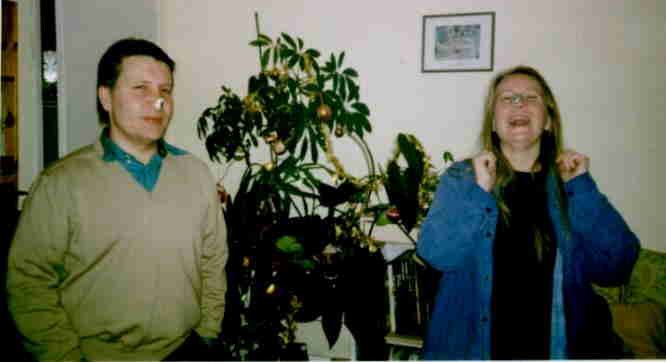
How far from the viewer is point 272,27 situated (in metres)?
2.21

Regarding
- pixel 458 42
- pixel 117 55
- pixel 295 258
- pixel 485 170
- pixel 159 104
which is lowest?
pixel 295 258

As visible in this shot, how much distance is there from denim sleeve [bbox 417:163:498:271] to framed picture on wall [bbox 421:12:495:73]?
3.70 ft

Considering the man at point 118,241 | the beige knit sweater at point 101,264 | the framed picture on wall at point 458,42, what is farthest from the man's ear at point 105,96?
the framed picture on wall at point 458,42

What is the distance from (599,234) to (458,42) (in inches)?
52.4

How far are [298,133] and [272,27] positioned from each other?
0.96 metres

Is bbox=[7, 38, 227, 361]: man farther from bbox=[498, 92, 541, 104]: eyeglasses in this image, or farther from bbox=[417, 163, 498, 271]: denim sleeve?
bbox=[498, 92, 541, 104]: eyeglasses

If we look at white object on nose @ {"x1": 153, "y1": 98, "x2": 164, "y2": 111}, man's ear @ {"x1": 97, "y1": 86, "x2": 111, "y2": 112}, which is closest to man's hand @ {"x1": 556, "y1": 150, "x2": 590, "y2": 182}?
white object on nose @ {"x1": 153, "y1": 98, "x2": 164, "y2": 111}

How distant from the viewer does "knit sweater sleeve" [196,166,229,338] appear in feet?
3.98

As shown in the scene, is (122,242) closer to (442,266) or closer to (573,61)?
(442,266)

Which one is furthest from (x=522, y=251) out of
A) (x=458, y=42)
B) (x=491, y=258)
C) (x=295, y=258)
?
(x=458, y=42)

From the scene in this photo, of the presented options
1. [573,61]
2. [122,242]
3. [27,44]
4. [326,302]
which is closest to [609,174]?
[573,61]

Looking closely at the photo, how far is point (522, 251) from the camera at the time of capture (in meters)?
1.11

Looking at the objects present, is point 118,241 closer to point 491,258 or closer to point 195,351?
point 195,351

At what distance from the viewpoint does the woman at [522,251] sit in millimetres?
1087
